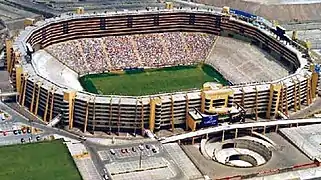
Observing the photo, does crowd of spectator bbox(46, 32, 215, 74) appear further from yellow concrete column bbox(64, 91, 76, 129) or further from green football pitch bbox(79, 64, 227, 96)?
yellow concrete column bbox(64, 91, 76, 129)

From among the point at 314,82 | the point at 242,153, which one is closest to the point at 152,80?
the point at 314,82

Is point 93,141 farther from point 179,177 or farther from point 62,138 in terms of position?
point 179,177

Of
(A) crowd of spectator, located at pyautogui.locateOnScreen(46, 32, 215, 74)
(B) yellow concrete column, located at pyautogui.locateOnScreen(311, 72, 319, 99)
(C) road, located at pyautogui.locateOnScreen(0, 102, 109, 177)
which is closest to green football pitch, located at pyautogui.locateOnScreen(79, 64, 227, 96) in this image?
(A) crowd of spectator, located at pyautogui.locateOnScreen(46, 32, 215, 74)

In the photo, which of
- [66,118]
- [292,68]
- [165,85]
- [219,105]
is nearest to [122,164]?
[66,118]

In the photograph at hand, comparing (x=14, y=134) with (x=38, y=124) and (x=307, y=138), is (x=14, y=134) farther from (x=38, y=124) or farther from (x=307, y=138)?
(x=307, y=138)

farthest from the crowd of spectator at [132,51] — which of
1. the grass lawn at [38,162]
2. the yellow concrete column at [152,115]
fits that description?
the grass lawn at [38,162]

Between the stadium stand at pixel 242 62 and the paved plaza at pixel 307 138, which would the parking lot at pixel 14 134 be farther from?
the stadium stand at pixel 242 62
